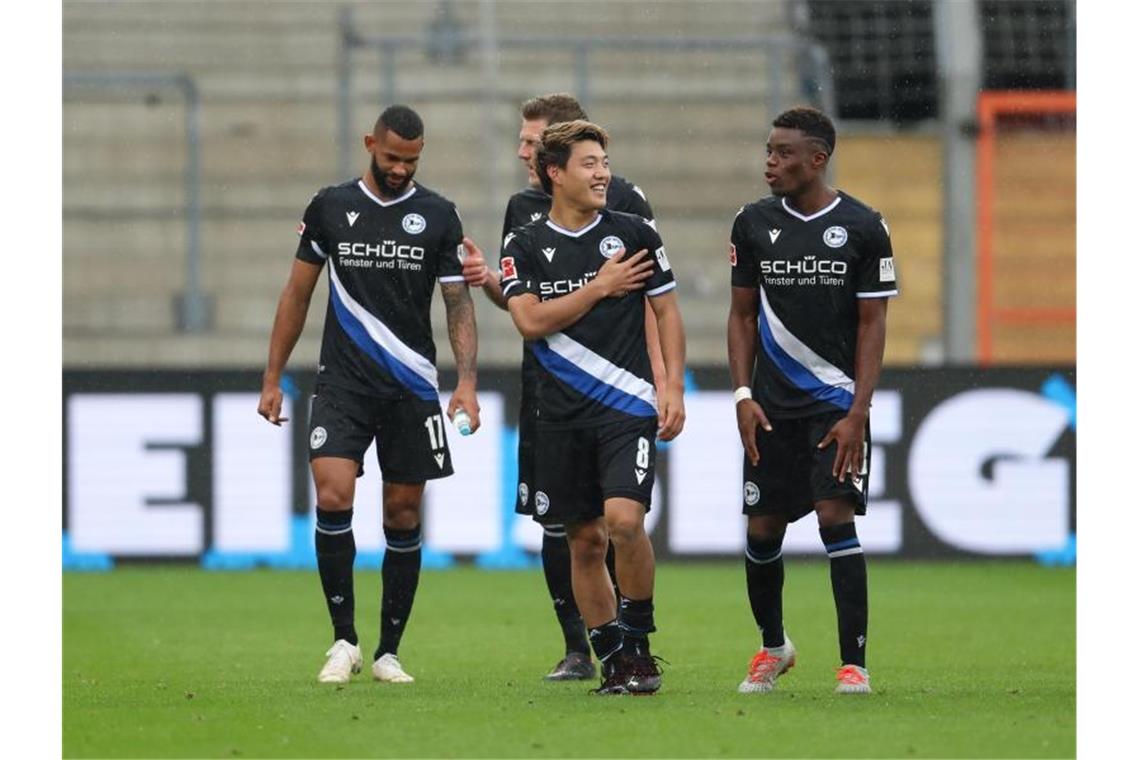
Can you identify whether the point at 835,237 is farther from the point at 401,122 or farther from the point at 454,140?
the point at 454,140

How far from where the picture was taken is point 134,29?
1728 centimetres

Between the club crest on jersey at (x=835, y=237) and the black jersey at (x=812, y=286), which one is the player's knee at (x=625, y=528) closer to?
the black jersey at (x=812, y=286)

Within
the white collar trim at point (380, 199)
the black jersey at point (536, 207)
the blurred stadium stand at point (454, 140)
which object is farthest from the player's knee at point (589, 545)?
the blurred stadium stand at point (454, 140)

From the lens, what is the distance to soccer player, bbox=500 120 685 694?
23.6 feet

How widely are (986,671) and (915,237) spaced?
25.0 feet

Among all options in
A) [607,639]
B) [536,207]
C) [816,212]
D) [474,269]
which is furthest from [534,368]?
[816,212]

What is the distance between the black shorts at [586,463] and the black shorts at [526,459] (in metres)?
0.41

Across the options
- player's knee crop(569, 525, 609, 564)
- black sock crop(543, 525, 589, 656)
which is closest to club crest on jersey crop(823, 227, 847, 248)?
player's knee crop(569, 525, 609, 564)

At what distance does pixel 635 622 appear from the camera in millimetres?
7180

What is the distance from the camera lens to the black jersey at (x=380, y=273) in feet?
25.9

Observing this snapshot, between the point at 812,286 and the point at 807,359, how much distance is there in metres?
0.26

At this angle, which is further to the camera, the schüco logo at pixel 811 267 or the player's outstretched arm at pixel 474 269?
the player's outstretched arm at pixel 474 269

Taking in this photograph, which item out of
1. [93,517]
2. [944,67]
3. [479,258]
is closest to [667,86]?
[944,67]

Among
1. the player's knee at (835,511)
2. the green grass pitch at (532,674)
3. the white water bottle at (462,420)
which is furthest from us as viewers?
the white water bottle at (462,420)
